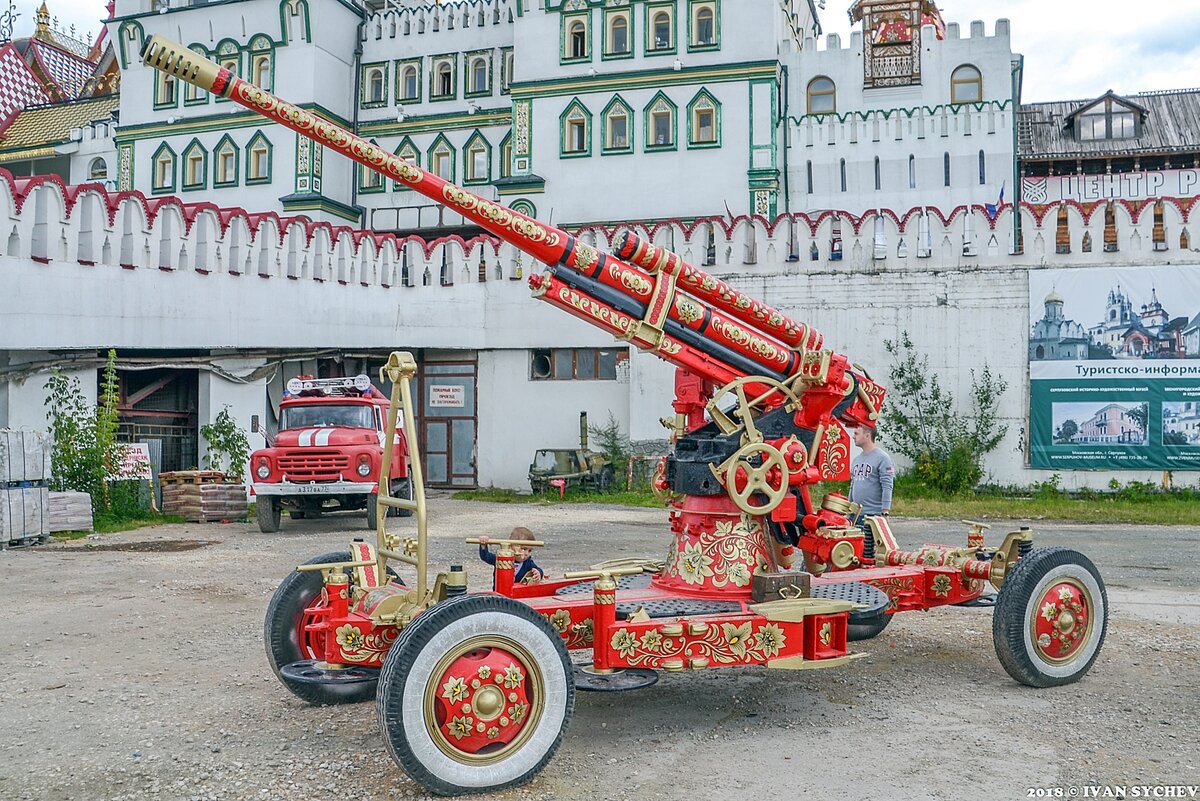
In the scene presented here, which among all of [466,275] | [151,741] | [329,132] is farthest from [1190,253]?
[151,741]

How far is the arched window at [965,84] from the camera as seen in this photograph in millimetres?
28641

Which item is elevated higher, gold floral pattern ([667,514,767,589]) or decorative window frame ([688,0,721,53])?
decorative window frame ([688,0,721,53])

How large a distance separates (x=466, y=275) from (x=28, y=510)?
11.7 m

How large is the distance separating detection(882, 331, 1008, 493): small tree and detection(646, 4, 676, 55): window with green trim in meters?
11.7

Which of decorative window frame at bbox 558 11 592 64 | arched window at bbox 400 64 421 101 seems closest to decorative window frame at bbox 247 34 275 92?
arched window at bbox 400 64 421 101

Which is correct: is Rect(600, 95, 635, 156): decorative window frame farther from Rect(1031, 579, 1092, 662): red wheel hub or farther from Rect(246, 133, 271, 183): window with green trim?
Rect(1031, 579, 1092, 662): red wheel hub

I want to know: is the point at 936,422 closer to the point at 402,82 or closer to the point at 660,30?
the point at 660,30

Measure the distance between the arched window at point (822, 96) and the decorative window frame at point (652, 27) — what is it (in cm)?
422

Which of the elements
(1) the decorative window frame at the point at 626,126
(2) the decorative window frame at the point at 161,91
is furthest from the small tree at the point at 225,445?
(2) the decorative window frame at the point at 161,91

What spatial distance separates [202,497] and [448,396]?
27.3 ft

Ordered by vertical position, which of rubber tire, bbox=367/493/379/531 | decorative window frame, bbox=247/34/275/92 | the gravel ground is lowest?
the gravel ground

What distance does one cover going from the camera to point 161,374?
62.5 ft

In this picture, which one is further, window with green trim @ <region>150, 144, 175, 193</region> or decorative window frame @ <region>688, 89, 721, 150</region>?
window with green trim @ <region>150, 144, 175, 193</region>

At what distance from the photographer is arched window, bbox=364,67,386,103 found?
109 ft
